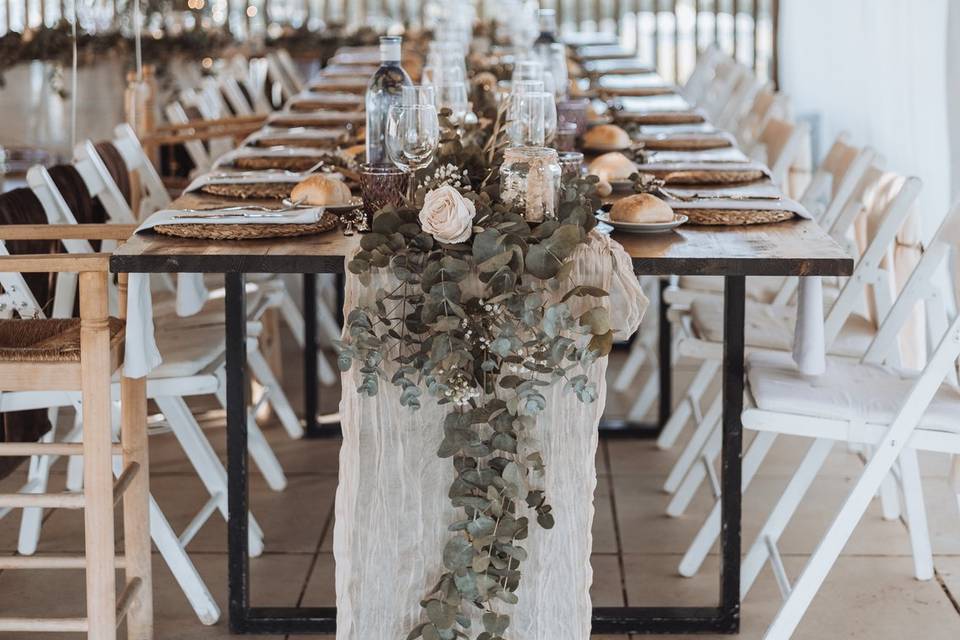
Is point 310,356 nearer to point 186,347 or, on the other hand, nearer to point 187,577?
point 186,347

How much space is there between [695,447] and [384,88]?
4.24 ft

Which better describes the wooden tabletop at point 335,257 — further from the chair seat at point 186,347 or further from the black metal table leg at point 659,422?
the black metal table leg at point 659,422

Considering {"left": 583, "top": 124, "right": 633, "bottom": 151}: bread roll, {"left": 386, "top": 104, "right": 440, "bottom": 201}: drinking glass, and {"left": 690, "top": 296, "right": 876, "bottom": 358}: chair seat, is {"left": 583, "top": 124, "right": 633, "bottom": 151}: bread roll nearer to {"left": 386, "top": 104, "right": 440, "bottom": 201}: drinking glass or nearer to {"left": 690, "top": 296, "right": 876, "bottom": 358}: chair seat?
{"left": 690, "top": 296, "right": 876, "bottom": 358}: chair seat

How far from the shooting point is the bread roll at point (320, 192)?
9.55 ft

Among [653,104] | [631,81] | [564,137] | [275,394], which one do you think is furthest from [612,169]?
[631,81]

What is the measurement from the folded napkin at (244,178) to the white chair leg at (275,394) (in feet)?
2.03

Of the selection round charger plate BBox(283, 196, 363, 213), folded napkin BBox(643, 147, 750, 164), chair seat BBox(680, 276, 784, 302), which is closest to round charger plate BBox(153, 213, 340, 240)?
round charger plate BBox(283, 196, 363, 213)

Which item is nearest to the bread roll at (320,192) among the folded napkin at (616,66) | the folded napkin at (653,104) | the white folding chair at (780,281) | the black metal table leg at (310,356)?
the white folding chair at (780,281)

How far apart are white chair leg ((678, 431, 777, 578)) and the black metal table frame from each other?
0.22 metres

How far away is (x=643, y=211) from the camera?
2.70 metres

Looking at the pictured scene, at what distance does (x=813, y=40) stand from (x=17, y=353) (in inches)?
249

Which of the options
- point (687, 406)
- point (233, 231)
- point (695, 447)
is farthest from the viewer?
point (687, 406)

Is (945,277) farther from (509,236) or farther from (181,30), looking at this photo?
(181,30)

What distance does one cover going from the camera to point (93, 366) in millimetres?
2492
